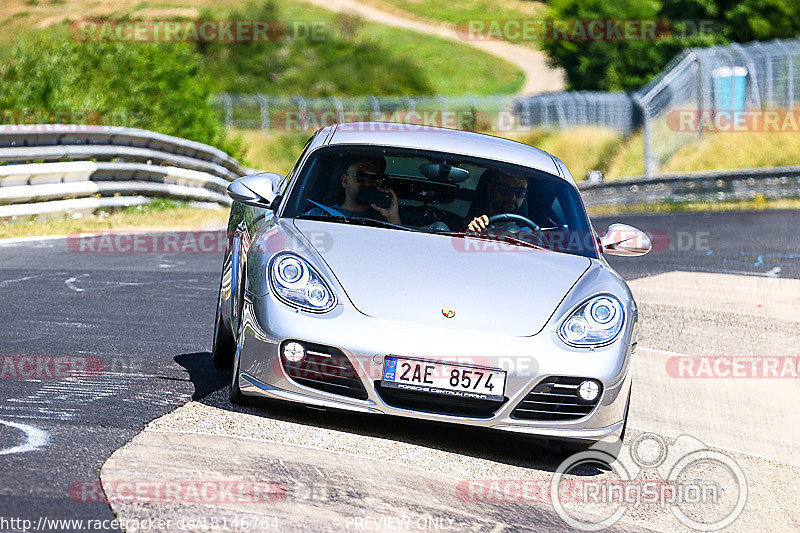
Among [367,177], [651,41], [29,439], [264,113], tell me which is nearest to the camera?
[29,439]

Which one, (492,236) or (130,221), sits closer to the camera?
(492,236)

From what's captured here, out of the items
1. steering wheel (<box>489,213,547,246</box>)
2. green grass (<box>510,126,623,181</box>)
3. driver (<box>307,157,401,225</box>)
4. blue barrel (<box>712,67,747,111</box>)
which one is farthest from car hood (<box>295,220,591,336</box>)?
green grass (<box>510,126,623,181</box>)

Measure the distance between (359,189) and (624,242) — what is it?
1.42 m

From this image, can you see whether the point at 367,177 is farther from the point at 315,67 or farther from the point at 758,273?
the point at 315,67

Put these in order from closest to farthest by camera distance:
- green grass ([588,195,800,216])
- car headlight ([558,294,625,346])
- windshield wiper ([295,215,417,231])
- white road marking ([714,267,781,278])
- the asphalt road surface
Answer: the asphalt road surface
car headlight ([558,294,625,346])
windshield wiper ([295,215,417,231])
white road marking ([714,267,781,278])
green grass ([588,195,800,216])

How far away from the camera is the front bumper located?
16.7 ft

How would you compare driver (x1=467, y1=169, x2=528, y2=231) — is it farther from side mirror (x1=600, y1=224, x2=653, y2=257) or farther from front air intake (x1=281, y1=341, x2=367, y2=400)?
front air intake (x1=281, y1=341, x2=367, y2=400)

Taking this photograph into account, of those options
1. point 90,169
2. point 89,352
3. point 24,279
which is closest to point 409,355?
point 89,352

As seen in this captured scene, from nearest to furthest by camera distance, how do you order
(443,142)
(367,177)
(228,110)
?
(367,177), (443,142), (228,110)

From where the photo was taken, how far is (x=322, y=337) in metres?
5.10

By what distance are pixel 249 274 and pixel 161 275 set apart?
4825 millimetres

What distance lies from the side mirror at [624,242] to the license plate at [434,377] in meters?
1.58

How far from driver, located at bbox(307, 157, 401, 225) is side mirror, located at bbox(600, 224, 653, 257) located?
3.74 ft

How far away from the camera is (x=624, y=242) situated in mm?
6414
